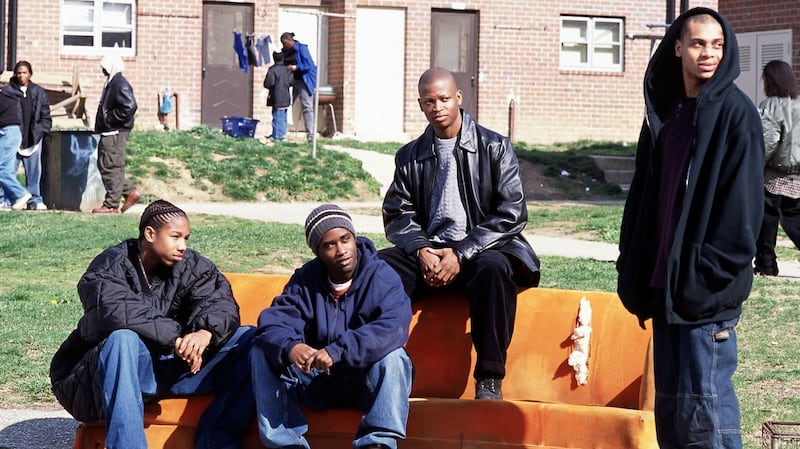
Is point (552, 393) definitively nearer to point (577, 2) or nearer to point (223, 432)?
point (223, 432)

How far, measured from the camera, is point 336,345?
16.7ft

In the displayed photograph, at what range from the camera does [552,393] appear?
18.8 ft

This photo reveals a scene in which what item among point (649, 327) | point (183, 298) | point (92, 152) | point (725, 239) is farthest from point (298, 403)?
point (92, 152)

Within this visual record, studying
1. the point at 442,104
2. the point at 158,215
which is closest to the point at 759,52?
the point at 442,104

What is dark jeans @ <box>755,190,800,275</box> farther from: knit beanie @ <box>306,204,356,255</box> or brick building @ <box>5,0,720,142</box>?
brick building @ <box>5,0,720,142</box>

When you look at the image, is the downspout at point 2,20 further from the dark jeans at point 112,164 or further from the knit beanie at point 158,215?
the knit beanie at point 158,215

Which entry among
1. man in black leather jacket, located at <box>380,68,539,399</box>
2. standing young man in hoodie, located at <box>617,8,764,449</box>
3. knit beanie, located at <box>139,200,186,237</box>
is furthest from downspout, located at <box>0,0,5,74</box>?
standing young man in hoodie, located at <box>617,8,764,449</box>

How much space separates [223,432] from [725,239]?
2.29 metres

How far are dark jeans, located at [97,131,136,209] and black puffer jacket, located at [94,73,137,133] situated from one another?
121 mm

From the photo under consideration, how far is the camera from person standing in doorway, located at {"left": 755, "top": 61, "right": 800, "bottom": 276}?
10.0 metres

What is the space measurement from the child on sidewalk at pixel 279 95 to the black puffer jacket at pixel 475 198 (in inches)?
627

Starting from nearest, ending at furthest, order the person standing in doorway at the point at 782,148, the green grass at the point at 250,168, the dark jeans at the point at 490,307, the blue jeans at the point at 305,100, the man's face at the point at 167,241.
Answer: the man's face at the point at 167,241, the dark jeans at the point at 490,307, the person standing in doorway at the point at 782,148, the green grass at the point at 250,168, the blue jeans at the point at 305,100

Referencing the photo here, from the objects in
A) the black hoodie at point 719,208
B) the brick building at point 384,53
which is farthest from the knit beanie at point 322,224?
the brick building at point 384,53

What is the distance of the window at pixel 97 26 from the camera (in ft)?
79.8
